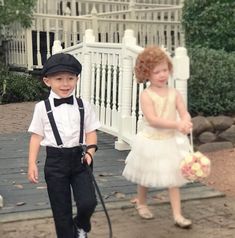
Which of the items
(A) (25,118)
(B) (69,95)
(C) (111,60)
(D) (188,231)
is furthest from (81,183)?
(A) (25,118)

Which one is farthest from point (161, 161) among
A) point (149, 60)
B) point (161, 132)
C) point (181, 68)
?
point (181, 68)

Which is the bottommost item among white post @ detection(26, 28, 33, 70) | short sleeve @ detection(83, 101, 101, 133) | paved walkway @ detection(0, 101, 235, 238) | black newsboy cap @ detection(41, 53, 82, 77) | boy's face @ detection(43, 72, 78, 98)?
paved walkway @ detection(0, 101, 235, 238)

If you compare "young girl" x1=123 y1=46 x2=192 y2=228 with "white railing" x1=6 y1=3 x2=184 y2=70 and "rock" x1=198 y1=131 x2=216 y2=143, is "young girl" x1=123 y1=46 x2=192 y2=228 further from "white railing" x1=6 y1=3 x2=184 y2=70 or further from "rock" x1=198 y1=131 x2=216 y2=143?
"white railing" x1=6 y1=3 x2=184 y2=70

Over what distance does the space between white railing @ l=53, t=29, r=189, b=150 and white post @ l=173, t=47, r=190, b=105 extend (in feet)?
0.95

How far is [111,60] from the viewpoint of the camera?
27.9 ft

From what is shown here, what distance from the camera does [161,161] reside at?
5.35 metres

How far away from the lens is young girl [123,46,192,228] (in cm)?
525

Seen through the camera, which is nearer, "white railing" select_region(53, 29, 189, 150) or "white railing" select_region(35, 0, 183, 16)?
"white railing" select_region(53, 29, 189, 150)

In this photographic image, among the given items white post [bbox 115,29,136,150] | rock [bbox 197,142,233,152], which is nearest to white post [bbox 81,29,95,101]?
white post [bbox 115,29,136,150]

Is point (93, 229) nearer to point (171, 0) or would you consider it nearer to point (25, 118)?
point (25, 118)

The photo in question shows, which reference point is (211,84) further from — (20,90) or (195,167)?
(20,90)

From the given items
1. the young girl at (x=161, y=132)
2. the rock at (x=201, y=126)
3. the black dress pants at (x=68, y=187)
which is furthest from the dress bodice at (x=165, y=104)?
the rock at (x=201, y=126)

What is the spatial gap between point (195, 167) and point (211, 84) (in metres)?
4.15

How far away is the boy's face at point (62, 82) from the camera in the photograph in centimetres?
443
